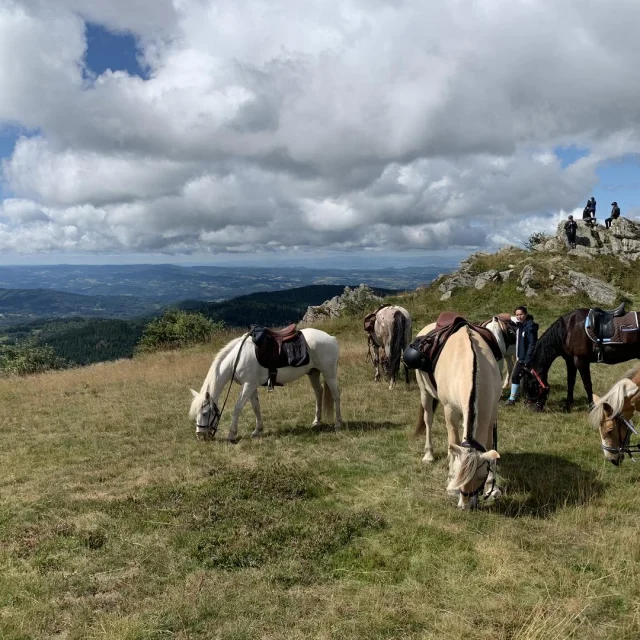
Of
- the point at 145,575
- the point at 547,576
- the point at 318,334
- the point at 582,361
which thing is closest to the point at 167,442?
the point at 318,334

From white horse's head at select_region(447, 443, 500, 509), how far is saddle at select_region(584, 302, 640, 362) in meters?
5.70

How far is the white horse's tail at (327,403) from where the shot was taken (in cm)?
969

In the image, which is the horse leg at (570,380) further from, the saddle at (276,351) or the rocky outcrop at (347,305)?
the rocky outcrop at (347,305)

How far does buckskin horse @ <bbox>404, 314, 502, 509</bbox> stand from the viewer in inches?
197

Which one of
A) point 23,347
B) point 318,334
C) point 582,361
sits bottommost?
point 23,347

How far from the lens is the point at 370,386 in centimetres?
1291

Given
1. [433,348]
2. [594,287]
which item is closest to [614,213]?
[594,287]

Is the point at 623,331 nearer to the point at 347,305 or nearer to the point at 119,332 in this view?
the point at 347,305

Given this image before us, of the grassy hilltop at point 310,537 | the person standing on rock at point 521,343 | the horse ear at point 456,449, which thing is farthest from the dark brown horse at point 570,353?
the horse ear at point 456,449

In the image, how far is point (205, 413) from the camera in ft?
28.5

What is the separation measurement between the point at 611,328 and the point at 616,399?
3787 millimetres

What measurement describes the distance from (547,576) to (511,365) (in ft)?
28.2

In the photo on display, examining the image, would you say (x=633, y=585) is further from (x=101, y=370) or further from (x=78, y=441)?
(x=101, y=370)

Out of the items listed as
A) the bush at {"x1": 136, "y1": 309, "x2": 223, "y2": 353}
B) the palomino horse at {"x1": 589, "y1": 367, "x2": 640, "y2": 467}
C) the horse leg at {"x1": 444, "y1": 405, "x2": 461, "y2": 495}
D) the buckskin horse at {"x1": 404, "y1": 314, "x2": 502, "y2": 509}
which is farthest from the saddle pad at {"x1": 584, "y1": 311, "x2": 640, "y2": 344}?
the bush at {"x1": 136, "y1": 309, "x2": 223, "y2": 353}
